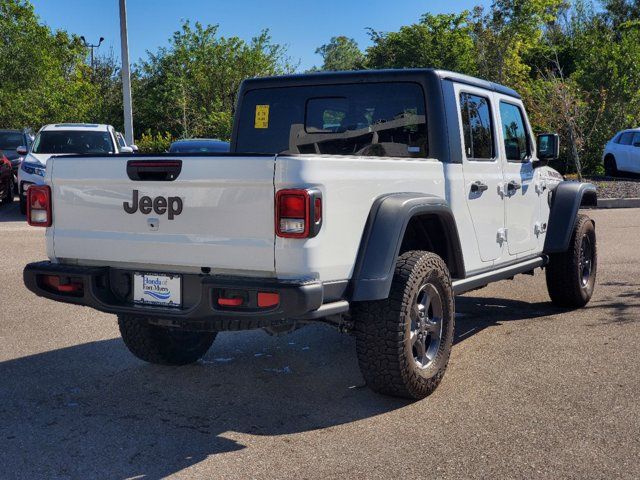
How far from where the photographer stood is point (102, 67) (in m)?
53.6

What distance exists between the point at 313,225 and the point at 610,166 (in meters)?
21.5

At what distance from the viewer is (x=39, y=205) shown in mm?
4652

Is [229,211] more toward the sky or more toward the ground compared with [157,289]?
more toward the sky

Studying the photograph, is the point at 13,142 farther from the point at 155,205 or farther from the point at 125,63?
the point at 155,205

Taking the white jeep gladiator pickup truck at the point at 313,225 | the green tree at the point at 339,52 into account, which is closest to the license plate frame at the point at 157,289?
the white jeep gladiator pickup truck at the point at 313,225

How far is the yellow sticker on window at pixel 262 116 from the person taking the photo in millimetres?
6000

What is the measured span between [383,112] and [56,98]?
30.7m

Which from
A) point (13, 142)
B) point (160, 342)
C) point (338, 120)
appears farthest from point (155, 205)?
point (13, 142)

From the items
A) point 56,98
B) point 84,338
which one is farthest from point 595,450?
point 56,98

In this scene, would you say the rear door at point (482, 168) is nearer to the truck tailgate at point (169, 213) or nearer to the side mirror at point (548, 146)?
the side mirror at point (548, 146)

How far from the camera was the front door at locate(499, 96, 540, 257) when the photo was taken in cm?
596

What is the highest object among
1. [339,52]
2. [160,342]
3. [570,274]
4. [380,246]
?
[339,52]

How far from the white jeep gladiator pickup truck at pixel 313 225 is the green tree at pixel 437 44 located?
2930 centimetres

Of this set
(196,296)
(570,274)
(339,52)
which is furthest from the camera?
(339,52)
